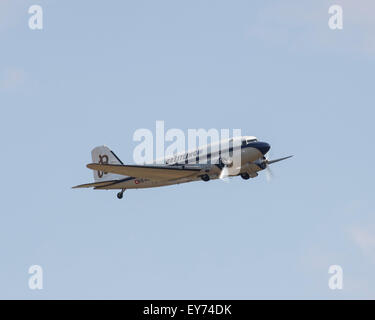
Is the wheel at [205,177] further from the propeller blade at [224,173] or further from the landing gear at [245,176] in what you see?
the landing gear at [245,176]

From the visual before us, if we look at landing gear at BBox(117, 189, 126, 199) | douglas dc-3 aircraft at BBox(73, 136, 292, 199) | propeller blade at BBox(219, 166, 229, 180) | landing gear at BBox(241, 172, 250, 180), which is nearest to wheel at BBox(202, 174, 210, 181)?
douglas dc-3 aircraft at BBox(73, 136, 292, 199)

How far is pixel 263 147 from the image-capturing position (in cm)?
5762

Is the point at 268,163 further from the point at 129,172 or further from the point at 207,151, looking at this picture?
the point at 129,172

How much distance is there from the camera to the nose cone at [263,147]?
57562 millimetres

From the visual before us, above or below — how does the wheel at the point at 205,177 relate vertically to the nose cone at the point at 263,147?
below

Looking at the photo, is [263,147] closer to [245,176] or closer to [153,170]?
[245,176]

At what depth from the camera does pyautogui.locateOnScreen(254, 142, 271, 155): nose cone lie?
57562 mm

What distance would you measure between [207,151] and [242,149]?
8.90ft

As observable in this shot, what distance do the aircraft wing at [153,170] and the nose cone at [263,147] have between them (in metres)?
4.66

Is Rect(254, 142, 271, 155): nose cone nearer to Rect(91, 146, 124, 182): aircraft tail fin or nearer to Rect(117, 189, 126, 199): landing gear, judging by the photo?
Rect(117, 189, 126, 199): landing gear

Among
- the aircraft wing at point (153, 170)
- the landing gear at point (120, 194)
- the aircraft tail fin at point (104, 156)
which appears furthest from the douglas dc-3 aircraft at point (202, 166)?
the aircraft tail fin at point (104, 156)

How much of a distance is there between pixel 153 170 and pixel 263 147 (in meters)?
8.32

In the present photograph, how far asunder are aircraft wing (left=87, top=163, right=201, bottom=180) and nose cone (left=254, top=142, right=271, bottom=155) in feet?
15.3
